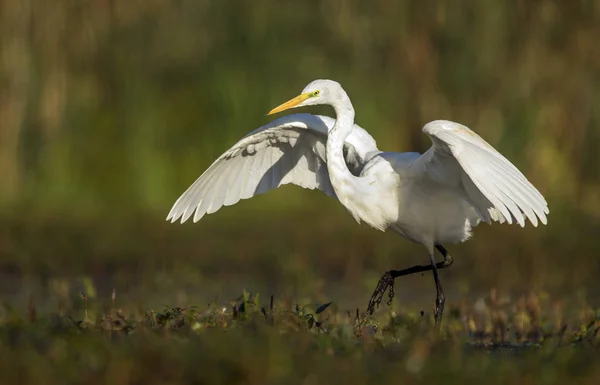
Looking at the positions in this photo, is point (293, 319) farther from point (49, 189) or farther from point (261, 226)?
point (49, 189)

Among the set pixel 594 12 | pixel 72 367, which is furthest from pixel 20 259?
pixel 594 12

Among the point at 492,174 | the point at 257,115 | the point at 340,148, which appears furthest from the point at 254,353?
the point at 257,115

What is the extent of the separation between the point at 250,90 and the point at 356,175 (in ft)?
9.84

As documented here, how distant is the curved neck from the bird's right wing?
0.95ft

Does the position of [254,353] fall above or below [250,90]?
below

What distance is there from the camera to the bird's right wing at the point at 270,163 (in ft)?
19.4

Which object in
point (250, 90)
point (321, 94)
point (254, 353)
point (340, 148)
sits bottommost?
point (254, 353)

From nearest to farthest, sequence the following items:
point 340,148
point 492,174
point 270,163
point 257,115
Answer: point 492,174
point 340,148
point 270,163
point 257,115

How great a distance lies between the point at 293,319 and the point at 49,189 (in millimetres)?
4806

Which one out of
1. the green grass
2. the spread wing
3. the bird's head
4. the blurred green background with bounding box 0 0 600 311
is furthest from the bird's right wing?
the blurred green background with bounding box 0 0 600 311

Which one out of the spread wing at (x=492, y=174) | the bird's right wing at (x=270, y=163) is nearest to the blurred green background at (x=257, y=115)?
the bird's right wing at (x=270, y=163)

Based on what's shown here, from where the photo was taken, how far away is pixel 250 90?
907 centimetres

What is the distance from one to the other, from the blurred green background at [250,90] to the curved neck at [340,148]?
9.47 feet

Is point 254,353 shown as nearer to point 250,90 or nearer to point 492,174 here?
point 492,174
